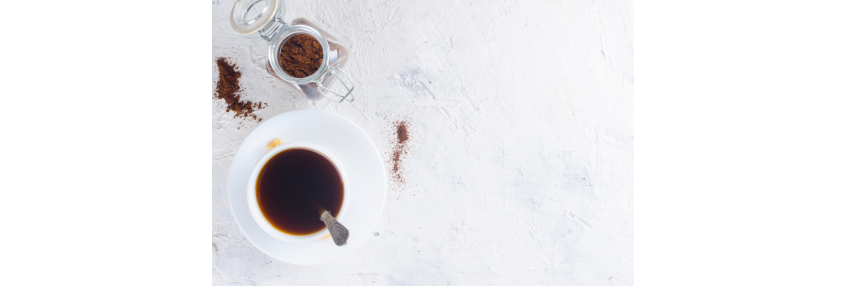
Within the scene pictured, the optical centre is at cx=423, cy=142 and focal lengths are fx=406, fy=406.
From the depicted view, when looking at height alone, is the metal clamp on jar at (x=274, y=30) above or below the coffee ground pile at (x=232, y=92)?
above

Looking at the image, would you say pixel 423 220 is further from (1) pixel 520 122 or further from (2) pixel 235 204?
(2) pixel 235 204

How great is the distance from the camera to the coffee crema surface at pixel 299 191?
0.93m

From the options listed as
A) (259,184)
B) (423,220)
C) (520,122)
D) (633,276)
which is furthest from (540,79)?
(259,184)

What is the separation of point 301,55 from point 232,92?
323 millimetres

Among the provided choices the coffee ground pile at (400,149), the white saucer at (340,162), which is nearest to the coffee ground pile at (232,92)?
the white saucer at (340,162)

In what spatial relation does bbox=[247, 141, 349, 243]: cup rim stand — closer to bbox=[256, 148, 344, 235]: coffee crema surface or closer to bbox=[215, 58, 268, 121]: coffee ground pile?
bbox=[256, 148, 344, 235]: coffee crema surface

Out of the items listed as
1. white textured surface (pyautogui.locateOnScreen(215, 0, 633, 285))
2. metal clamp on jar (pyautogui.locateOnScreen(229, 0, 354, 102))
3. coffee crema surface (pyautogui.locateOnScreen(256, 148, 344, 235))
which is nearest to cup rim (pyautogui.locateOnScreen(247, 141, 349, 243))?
coffee crema surface (pyautogui.locateOnScreen(256, 148, 344, 235))

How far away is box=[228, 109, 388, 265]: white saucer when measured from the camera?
956mm

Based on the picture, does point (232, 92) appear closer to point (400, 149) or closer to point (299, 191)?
point (299, 191)

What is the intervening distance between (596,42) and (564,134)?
0.93ft

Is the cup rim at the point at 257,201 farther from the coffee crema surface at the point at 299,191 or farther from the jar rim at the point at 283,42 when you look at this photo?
the jar rim at the point at 283,42

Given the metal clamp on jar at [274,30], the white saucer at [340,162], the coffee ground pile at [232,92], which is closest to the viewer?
the metal clamp on jar at [274,30]

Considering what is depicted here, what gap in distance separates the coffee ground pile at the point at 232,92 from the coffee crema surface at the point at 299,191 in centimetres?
27

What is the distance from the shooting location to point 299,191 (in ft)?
3.13
